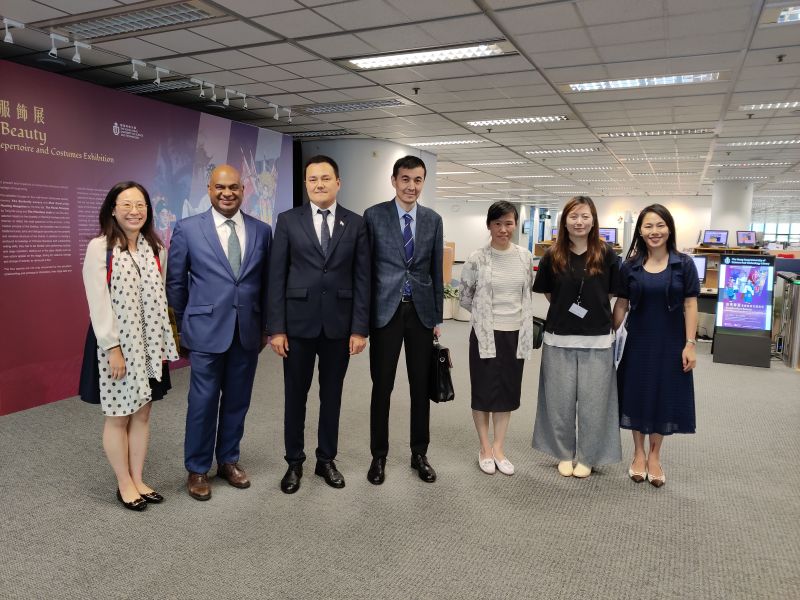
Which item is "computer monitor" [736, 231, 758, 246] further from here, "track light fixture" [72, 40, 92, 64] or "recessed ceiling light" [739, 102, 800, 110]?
"track light fixture" [72, 40, 92, 64]

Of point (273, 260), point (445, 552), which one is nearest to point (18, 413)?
point (273, 260)

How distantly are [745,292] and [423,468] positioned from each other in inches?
209

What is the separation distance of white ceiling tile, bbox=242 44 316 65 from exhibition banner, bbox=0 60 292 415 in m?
1.65

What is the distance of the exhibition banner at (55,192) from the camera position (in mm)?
4719

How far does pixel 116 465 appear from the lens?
2.93 meters

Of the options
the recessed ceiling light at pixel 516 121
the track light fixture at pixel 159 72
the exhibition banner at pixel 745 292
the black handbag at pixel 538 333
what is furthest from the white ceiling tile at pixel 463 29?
the exhibition banner at pixel 745 292

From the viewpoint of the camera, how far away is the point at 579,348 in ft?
10.8

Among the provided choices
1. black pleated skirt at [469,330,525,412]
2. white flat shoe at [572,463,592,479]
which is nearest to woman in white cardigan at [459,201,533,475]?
black pleated skirt at [469,330,525,412]

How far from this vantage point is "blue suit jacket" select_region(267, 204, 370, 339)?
2932 mm

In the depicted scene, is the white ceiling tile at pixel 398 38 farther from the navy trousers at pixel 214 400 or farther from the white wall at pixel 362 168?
the white wall at pixel 362 168

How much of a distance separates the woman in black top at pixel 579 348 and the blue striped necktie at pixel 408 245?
0.77 m

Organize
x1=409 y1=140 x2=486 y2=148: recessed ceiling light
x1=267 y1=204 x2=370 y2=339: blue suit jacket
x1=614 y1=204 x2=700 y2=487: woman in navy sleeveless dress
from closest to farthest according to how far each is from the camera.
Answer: x1=267 y1=204 x2=370 y2=339: blue suit jacket, x1=614 y1=204 x2=700 y2=487: woman in navy sleeveless dress, x1=409 y1=140 x2=486 y2=148: recessed ceiling light

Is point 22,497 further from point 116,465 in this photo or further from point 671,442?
point 671,442

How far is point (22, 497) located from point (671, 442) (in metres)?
4.14
